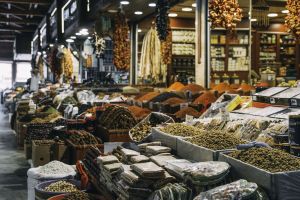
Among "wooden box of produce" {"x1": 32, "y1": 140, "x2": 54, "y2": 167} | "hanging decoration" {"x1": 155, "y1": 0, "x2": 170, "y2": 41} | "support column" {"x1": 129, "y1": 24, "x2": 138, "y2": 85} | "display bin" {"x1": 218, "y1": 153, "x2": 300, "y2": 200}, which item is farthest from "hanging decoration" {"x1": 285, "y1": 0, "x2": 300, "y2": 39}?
"support column" {"x1": 129, "y1": 24, "x2": 138, "y2": 85}

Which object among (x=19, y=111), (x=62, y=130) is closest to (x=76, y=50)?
(x=19, y=111)

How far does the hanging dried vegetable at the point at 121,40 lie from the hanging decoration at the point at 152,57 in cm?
45

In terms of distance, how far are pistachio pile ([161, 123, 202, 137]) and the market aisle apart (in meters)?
3.09

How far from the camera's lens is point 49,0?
2148 cm

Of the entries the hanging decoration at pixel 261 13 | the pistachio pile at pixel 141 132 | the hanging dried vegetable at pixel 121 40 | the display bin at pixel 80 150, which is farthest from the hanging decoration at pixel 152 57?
the pistachio pile at pixel 141 132

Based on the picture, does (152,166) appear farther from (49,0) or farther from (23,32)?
(23,32)

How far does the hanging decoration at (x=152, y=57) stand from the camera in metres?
10.2

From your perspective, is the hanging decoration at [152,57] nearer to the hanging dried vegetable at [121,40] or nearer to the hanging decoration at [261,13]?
the hanging dried vegetable at [121,40]

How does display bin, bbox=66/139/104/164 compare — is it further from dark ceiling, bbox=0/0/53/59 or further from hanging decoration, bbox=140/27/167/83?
dark ceiling, bbox=0/0/53/59

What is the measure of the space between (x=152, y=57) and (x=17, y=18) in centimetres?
1988

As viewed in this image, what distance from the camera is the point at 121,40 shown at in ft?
34.4

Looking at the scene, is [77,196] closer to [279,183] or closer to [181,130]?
[181,130]

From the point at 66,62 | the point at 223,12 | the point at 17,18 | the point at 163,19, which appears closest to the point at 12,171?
the point at 163,19

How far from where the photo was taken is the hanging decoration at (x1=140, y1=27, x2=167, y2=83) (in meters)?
10.2
